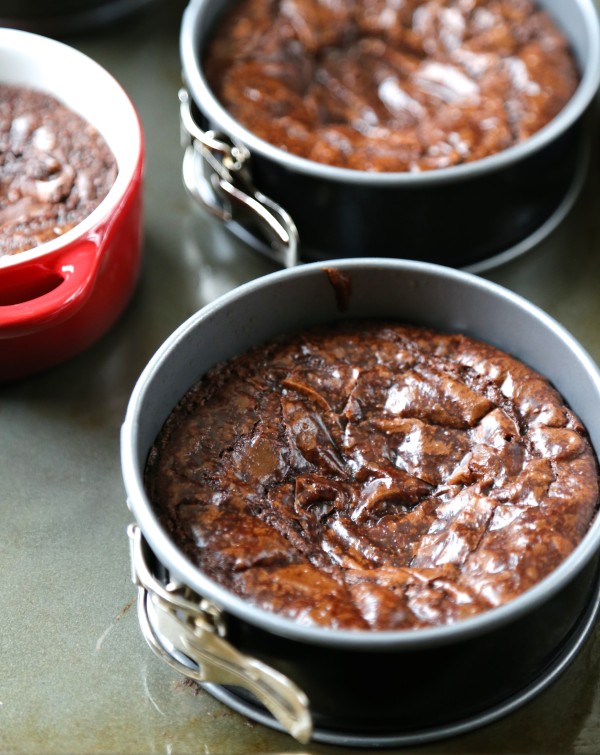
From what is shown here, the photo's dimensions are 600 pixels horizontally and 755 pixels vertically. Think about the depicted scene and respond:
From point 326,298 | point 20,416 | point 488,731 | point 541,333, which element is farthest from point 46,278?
point 488,731

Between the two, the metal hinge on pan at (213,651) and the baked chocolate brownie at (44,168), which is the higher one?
the baked chocolate brownie at (44,168)

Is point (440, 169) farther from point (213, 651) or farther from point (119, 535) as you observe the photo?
point (213, 651)

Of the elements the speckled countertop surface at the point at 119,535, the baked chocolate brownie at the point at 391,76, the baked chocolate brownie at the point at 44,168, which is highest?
the baked chocolate brownie at the point at 391,76

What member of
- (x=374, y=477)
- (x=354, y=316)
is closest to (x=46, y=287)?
(x=354, y=316)

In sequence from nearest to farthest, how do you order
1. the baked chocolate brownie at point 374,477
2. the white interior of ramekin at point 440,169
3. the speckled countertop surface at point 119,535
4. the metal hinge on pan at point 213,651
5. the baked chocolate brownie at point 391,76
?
the metal hinge on pan at point 213,651
the baked chocolate brownie at point 374,477
the speckled countertop surface at point 119,535
the white interior of ramekin at point 440,169
the baked chocolate brownie at point 391,76

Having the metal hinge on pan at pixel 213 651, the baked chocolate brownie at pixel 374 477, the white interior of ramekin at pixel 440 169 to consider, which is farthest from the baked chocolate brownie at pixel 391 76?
the metal hinge on pan at pixel 213 651

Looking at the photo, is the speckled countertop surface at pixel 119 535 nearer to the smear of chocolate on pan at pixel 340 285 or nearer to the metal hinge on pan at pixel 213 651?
the metal hinge on pan at pixel 213 651

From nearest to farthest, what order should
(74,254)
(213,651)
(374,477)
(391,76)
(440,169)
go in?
(213,651)
(374,477)
(74,254)
(440,169)
(391,76)
